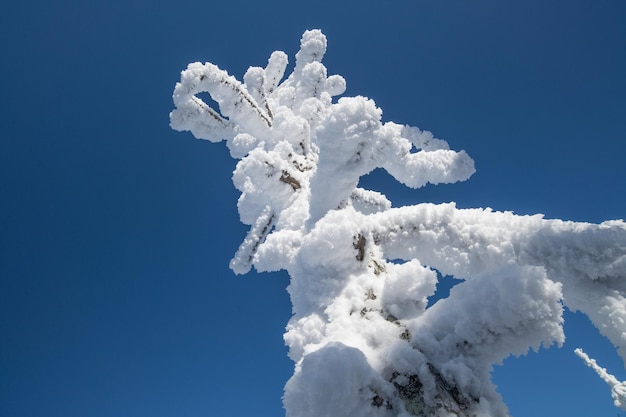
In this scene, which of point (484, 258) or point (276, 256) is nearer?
point (484, 258)

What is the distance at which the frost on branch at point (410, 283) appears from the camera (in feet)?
4.14

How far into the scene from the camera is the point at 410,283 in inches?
69.8

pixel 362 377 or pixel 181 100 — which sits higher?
pixel 181 100

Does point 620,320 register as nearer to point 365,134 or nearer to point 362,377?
point 362,377

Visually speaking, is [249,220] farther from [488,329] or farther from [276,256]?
[488,329]

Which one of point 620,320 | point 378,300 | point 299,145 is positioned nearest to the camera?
point 620,320

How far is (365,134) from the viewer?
2.29 metres

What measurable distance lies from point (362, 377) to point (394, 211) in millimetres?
1523

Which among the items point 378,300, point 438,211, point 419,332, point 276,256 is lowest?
point 419,332

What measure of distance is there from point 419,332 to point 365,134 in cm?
128

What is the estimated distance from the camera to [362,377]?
4.05 ft

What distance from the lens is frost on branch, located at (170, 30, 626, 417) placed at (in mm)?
1261

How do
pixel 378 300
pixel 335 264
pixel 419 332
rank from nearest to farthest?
pixel 419 332, pixel 378 300, pixel 335 264

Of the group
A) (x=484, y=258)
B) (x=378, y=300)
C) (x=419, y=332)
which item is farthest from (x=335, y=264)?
(x=484, y=258)
